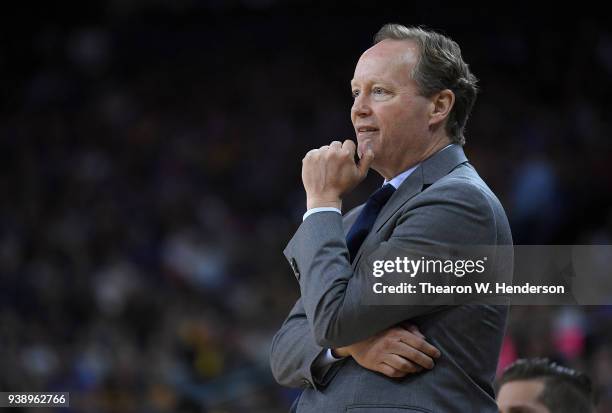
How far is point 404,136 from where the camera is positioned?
2.60 metres

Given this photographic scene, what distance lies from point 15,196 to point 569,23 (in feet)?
17.5

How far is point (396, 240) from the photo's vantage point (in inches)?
93.4

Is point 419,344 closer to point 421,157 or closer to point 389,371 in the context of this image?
point 389,371

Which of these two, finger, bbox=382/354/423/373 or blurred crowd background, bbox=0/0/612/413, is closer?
finger, bbox=382/354/423/373

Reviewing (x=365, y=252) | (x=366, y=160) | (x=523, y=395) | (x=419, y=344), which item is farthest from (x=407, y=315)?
(x=523, y=395)

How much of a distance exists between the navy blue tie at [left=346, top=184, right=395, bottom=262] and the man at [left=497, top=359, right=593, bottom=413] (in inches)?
29.0

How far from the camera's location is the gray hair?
260 cm

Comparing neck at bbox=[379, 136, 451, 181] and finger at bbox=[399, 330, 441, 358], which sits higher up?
neck at bbox=[379, 136, 451, 181]

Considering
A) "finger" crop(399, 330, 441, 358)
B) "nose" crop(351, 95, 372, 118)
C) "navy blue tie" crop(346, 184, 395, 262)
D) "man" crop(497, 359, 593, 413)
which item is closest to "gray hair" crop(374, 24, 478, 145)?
"nose" crop(351, 95, 372, 118)

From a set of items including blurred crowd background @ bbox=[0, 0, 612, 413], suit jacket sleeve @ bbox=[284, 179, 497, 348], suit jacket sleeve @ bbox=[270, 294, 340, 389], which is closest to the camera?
suit jacket sleeve @ bbox=[284, 179, 497, 348]

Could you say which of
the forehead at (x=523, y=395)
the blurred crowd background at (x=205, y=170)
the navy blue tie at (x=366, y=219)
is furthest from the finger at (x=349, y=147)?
the blurred crowd background at (x=205, y=170)

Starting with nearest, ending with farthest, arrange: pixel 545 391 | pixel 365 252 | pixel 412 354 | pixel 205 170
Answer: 1. pixel 412 354
2. pixel 365 252
3. pixel 545 391
4. pixel 205 170

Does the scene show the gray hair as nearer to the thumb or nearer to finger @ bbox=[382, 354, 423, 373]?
the thumb

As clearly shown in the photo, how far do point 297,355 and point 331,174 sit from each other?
44 centimetres
